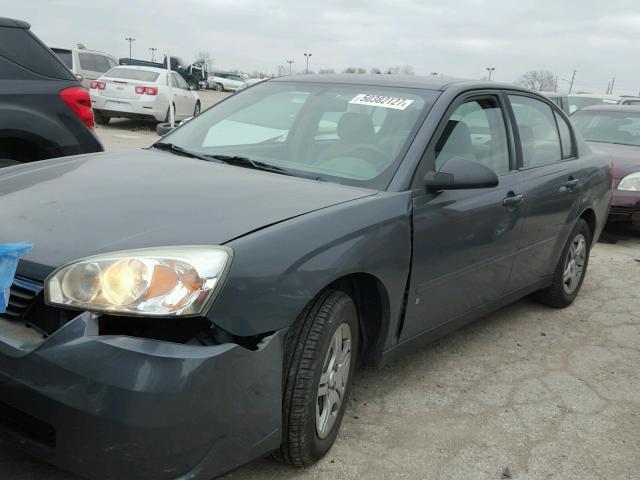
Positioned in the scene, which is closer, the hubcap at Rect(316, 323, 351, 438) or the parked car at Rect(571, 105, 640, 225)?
the hubcap at Rect(316, 323, 351, 438)

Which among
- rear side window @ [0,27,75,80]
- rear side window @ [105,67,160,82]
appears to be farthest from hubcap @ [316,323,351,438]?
rear side window @ [105,67,160,82]

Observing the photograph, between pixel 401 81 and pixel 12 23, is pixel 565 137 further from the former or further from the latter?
pixel 12 23

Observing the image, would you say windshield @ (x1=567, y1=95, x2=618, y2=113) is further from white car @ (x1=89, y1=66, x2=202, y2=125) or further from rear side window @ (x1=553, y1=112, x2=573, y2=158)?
rear side window @ (x1=553, y1=112, x2=573, y2=158)

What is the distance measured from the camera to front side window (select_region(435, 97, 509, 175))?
3268mm

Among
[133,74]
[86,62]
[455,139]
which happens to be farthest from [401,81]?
[86,62]

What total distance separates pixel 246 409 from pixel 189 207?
2.59 feet

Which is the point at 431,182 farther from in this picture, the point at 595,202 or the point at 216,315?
the point at 595,202

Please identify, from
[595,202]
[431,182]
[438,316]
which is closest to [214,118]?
[431,182]

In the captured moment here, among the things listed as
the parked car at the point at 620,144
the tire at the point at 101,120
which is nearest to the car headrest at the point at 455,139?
the parked car at the point at 620,144

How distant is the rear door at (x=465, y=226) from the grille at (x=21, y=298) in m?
1.56

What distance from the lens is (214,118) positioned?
3.76m

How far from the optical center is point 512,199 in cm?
362

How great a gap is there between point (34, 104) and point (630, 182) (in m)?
6.17

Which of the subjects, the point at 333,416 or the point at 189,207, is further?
the point at 333,416
